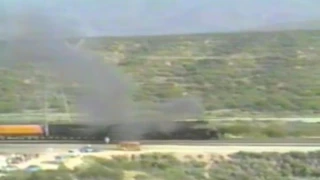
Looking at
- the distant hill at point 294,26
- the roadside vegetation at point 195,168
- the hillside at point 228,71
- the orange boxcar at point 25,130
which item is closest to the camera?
the distant hill at point 294,26

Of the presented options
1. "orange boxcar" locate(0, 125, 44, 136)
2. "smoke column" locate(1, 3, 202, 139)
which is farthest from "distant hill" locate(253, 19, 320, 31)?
"orange boxcar" locate(0, 125, 44, 136)

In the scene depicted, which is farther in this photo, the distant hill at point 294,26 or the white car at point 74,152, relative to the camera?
the white car at point 74,152

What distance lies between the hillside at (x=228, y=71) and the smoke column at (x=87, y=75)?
0.09 metres

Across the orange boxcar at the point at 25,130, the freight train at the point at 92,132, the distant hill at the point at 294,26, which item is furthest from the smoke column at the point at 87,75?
the distant hill at the point at 294,26

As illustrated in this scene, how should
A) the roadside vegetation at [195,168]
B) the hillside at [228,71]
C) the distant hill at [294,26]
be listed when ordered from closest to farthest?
the distant hill at [294,26]
the roadside vegetation at [195,168]
the hillside at [228,71]

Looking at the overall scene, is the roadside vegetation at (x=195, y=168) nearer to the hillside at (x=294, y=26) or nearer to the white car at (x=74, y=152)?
the white car at (x=74, y=152)

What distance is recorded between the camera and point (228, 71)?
2.98 meters

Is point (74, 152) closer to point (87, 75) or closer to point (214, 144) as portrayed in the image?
point (87, 75)

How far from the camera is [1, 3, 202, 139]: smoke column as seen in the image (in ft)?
8.76

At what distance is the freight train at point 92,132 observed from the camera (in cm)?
280

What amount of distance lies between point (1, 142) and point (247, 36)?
1.46 m

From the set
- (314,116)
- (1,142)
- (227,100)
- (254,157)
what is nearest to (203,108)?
(227,100)

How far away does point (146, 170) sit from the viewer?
2.83 metres

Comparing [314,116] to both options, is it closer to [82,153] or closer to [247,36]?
[247,36]
